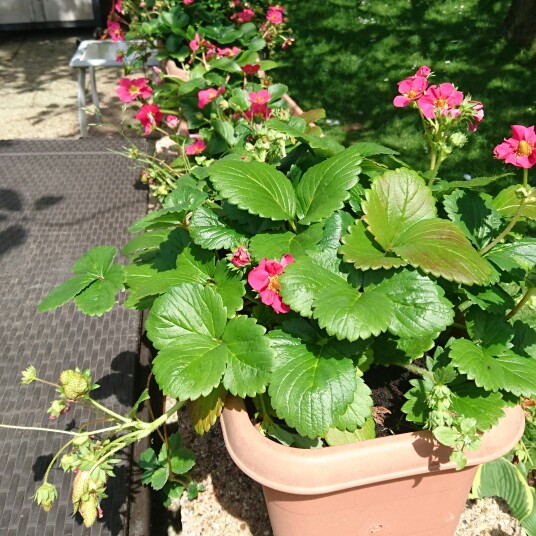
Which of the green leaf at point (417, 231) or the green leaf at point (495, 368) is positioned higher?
the green leaf at point (417, 231)

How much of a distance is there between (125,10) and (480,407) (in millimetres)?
3097

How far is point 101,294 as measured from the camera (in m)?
1.29

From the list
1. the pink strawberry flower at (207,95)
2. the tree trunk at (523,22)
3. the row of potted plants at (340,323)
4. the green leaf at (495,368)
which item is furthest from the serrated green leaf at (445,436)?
the tree trunk at (523,22)

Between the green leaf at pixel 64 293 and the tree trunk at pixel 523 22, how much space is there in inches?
171

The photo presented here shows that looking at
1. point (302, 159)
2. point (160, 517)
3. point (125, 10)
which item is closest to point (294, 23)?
point (125, 10)

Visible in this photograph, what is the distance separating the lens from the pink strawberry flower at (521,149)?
116 cm

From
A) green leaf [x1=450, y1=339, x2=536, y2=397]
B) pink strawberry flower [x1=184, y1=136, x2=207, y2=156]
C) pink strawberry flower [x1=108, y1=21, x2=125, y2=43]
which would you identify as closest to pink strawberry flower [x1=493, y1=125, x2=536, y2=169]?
green leaf [x1=450, y1=339, x2=536, y2=397]

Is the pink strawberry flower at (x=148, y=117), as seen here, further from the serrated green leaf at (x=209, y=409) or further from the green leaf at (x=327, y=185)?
the serrated green leaf at (x=209, y=409)

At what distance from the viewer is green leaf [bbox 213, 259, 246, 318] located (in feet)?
3.97

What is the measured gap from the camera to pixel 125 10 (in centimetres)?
338

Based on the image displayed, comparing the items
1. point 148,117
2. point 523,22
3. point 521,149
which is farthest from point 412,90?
point 523,22

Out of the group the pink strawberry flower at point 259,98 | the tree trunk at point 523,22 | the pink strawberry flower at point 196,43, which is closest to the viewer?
the pink strawberry flower at point 259,98

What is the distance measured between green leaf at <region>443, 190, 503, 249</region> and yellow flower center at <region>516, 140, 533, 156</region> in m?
0.16

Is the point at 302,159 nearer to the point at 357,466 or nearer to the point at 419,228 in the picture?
the point at 419,228
